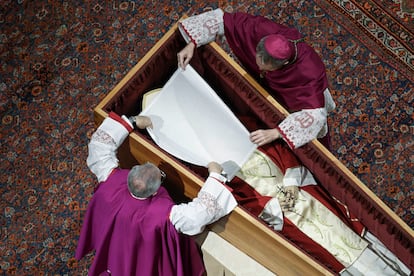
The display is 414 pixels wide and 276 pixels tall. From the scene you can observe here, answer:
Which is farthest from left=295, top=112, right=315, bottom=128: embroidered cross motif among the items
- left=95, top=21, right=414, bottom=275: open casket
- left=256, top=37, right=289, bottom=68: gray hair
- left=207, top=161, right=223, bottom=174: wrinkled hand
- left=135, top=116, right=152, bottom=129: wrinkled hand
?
left=135, top=116, right=152, bottom=129: wrinkled hand

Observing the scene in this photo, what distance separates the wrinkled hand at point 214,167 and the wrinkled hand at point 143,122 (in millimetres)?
356

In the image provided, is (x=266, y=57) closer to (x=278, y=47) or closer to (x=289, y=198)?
(x=278, y=47)

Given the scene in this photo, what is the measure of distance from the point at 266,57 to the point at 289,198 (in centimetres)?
73

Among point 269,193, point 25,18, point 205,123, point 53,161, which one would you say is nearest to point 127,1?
point 25,18

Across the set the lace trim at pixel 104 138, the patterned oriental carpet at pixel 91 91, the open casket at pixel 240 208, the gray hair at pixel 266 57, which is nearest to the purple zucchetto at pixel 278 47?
the gray hair at pixel 266 57

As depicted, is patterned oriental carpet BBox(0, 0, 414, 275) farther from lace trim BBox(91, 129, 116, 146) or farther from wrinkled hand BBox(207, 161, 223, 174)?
wrinkled hand BBox(207, 161, 223, 174)

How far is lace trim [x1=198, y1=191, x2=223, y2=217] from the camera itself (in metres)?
2.46

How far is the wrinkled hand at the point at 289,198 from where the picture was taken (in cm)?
277

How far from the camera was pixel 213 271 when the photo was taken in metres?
2.88

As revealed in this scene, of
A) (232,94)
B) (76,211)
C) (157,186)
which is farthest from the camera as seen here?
(76,211)

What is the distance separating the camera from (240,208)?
2521 mm

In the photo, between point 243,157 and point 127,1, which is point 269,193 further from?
point 127,1

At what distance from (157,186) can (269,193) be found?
664 millimetres

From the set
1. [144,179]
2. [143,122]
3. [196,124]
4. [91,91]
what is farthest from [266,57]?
[91,91]
